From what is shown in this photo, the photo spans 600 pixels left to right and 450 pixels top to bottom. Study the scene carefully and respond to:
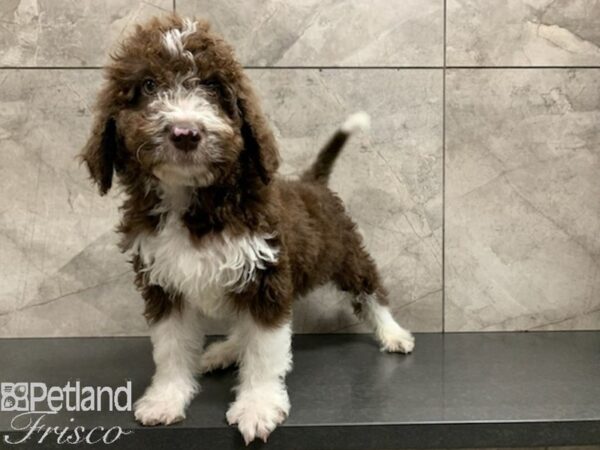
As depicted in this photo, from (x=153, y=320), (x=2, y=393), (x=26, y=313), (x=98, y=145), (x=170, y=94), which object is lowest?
(x=26, y=313)

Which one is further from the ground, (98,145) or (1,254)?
(98,145)

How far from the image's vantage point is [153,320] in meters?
1.64

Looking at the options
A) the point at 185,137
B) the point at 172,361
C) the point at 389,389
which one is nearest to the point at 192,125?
the point at 185,137

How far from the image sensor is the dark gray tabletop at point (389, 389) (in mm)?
1580

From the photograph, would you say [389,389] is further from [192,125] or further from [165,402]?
[192,125]

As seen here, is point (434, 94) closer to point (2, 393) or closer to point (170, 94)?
point (170, 94)

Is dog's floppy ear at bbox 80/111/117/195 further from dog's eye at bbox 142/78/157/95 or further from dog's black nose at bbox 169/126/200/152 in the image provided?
dog's black nose at bbox 169/126/200/152

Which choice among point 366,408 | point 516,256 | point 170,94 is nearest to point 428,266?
point 516,256

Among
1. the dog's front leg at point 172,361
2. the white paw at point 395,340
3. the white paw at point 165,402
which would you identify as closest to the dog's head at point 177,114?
the dog's front leg at point 172,361

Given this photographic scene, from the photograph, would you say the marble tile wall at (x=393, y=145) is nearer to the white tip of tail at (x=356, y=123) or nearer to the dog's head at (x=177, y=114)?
the white tip of tail at (x=356, y=123)

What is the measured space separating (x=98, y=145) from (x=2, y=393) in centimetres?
87

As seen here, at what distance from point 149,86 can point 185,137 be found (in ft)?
0.62

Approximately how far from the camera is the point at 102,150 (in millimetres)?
1463

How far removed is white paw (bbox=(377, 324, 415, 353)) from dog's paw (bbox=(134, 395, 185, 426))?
0.79 metres
